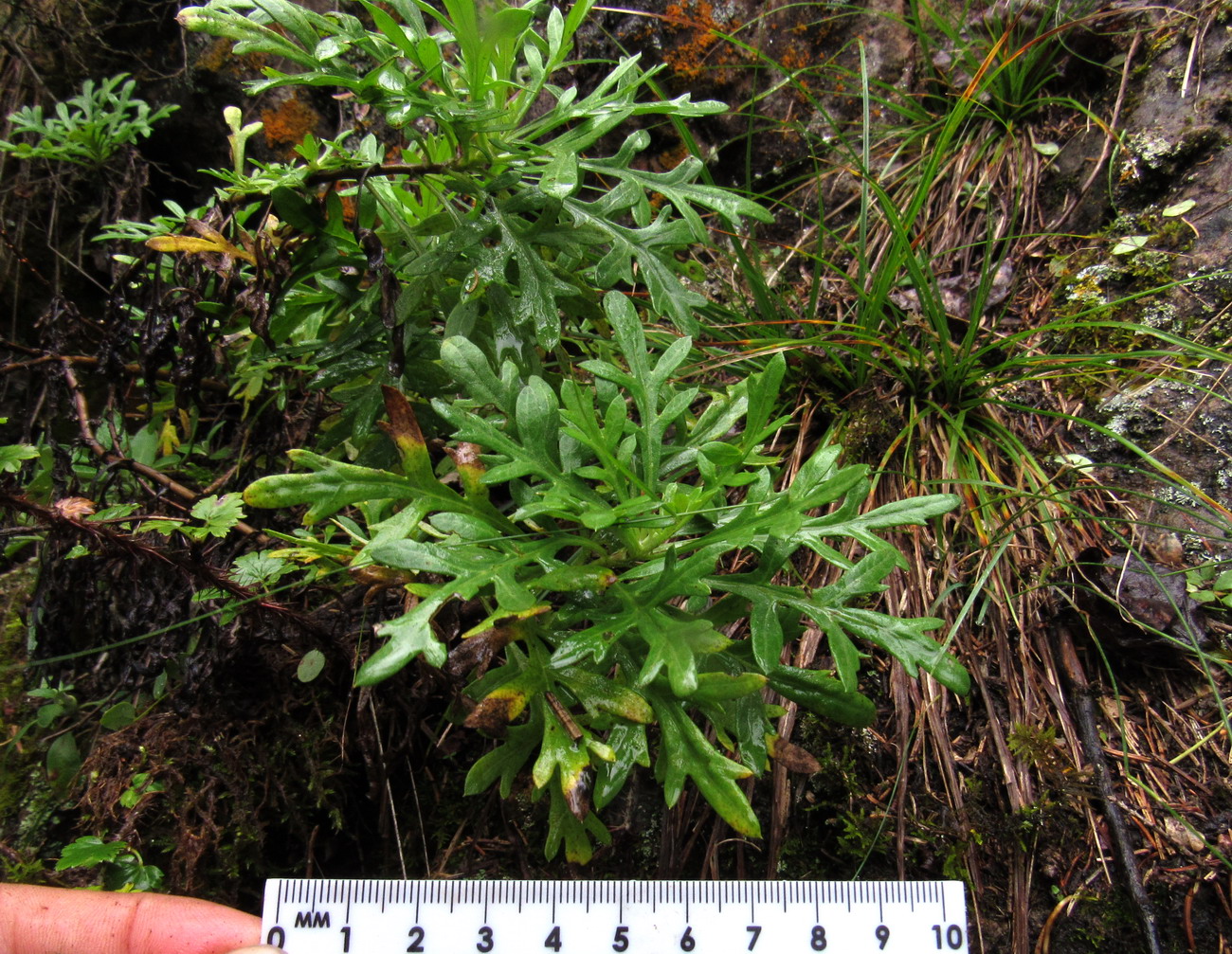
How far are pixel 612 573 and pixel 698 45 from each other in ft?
8.57

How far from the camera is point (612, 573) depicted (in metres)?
1.55

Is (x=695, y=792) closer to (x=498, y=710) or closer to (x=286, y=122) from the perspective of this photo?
(x=498, y=710)

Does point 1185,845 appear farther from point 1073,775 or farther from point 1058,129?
point 1058,129

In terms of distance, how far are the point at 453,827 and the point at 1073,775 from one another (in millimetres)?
1668

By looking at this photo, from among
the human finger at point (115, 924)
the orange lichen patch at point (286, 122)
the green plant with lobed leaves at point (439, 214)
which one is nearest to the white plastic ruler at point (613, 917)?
the human finger at point (115, 924)

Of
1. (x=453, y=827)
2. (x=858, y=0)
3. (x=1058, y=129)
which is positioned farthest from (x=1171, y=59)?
(x=453, y=827)

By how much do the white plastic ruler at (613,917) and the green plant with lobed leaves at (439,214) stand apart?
1119mm

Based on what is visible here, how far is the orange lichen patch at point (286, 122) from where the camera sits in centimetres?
301

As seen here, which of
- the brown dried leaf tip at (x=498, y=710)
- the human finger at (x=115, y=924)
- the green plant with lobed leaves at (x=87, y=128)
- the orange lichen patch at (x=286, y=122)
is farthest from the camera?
the orange lichen patch at (x=286, y=122)

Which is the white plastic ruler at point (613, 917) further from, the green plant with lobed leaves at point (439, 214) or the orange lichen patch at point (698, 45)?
the orange lichen patch at point (698, 45)

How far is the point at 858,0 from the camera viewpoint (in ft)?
10.6

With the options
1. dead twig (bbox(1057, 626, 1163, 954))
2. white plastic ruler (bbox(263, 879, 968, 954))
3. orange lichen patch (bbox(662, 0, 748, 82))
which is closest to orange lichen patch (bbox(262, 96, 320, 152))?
orange lichen patch (bbox(662, 0, 748, 82))

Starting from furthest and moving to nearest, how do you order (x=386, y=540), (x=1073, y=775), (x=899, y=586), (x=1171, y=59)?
1. (x=1171, y=59)
2. (x=899, y=586)
3. (x=1073, y=775)
4. (x=386, y=540)

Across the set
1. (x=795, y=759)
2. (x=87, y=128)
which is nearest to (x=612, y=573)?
(x=795, y=759)
